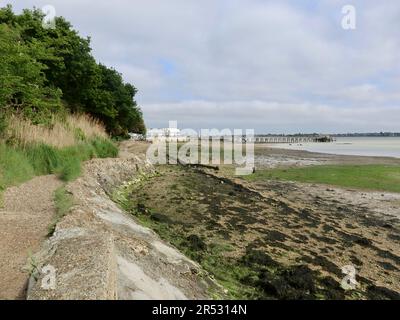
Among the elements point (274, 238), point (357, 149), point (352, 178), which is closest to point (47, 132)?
point (274, 238)

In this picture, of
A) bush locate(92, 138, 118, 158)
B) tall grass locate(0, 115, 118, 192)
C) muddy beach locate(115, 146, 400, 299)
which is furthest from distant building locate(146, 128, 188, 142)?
tall grass locate(0, 115, 118, 192)

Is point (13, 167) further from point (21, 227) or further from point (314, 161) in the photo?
point (314, 161)

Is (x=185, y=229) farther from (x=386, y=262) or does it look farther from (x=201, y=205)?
(x=386, y=262)

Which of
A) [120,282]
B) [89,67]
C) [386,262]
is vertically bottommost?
[386,262]

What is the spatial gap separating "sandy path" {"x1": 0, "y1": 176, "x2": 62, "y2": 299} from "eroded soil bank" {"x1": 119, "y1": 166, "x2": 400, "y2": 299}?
2674 millimetres

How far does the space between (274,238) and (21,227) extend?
5.69 meters

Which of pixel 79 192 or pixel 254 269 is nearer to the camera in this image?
pixel 254 269

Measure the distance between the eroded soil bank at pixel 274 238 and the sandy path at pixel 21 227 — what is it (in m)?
2.67

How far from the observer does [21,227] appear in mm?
5590

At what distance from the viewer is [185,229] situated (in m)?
9.16

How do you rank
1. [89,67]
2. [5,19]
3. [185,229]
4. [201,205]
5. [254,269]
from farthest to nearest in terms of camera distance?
1. [89,67]
2. [5,19]
3. [201,205]
4. [185,229]
5. [254,269]
